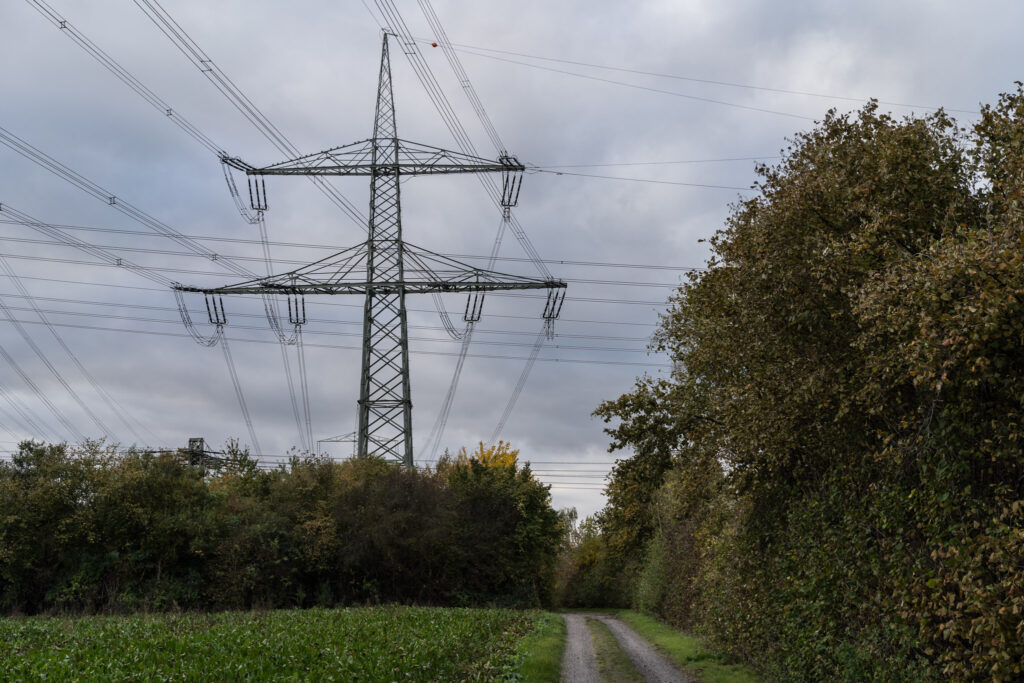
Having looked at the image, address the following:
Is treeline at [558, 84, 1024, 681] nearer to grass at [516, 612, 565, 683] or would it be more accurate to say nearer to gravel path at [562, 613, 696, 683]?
gravel path at [562, 613, 696, 683]

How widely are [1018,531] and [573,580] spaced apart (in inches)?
2391

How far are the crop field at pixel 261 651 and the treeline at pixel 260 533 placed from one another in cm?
929

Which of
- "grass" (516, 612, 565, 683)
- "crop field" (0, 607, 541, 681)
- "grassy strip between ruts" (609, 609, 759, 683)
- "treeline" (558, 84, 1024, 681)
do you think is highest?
"treeline" (558, 84, 1024, 681)

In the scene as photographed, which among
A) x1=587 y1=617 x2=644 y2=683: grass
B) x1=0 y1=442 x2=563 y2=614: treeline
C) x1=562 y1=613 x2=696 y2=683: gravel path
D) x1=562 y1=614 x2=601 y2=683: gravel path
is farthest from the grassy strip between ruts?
x1=0 y1=442 x2=563 y2=614: treeline

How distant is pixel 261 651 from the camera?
14812mm

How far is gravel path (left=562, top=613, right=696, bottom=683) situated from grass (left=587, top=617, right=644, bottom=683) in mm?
173

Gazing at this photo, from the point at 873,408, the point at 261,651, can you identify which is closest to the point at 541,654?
the point at 261,651

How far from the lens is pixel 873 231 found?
9.68 m

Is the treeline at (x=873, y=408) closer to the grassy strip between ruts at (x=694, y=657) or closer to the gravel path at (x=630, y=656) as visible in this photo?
the grassy strip between ruts at (x=694, y=657)

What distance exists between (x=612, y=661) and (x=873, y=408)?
13.6 metres

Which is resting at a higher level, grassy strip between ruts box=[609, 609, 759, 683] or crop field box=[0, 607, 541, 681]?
crop field box=[0, 607, 541, 681]

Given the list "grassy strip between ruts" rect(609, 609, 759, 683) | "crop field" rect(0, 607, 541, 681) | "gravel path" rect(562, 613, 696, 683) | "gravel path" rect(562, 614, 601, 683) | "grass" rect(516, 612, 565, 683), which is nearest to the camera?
"crop field" rect(0, 607, 541, 681)

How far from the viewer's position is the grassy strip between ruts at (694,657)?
17484 millimetres

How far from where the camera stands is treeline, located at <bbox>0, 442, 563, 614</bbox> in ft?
101
